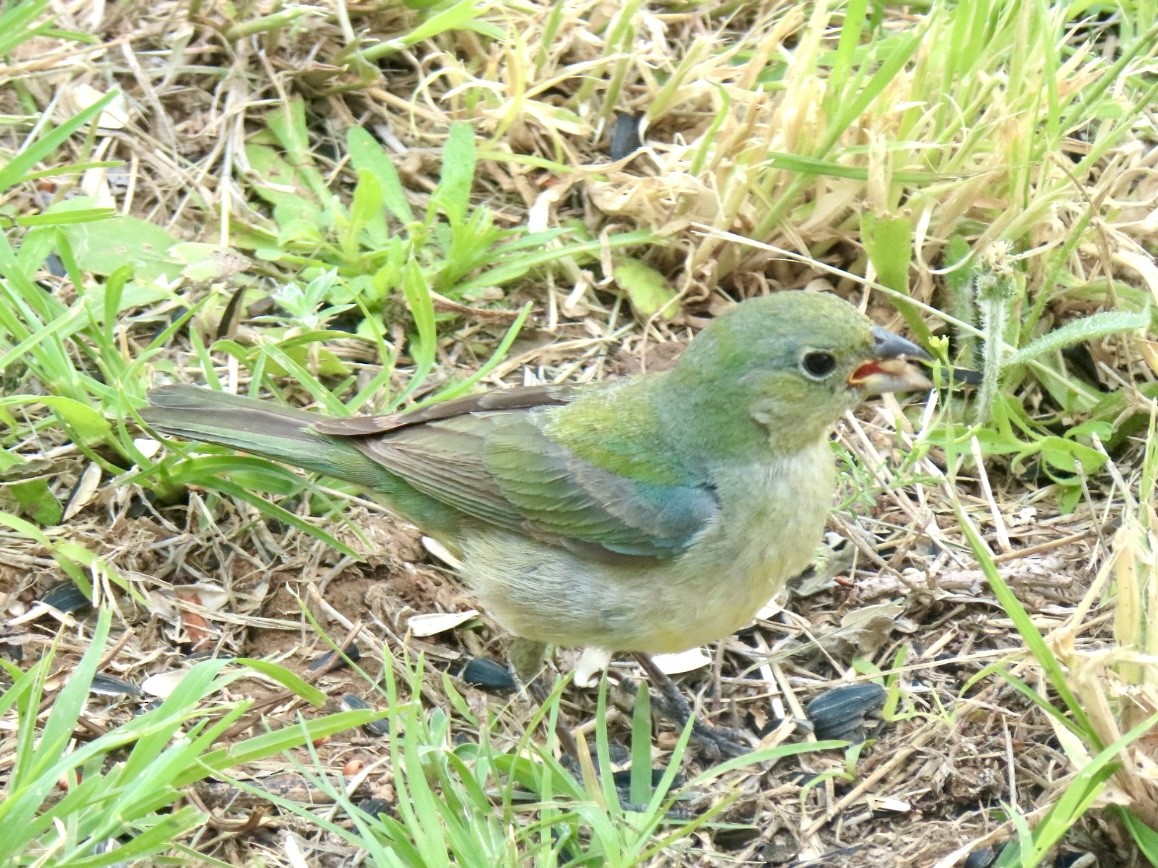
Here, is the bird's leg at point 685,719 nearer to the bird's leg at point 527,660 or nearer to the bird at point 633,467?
the bird at point 633,467

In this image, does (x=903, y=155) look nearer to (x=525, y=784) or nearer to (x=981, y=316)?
(x=981, y=316)

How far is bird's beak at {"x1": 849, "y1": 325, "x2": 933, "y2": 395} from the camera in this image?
12.3ft

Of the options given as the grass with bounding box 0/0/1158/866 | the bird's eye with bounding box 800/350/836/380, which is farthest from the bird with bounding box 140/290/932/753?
the grass with bounding box 0/0/1158/866

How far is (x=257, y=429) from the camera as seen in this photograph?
4047mm

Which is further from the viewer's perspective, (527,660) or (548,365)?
(548,365)

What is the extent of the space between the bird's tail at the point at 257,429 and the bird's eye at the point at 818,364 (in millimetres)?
1247

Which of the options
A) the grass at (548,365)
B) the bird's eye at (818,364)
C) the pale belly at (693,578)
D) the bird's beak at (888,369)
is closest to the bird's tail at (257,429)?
the grass at (548,365)

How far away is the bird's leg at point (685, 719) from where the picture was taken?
3934 mm

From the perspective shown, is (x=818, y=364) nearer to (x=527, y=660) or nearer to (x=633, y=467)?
(x=633, y=467)

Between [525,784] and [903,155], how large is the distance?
2.47 m

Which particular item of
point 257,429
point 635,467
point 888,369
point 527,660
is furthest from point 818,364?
point 257,429

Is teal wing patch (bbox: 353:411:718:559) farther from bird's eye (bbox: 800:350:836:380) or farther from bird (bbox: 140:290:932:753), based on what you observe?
bird's eye (bbox: 800:350:836:380)

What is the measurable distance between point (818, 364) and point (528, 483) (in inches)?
34.4

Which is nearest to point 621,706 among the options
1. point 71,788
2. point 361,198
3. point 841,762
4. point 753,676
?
point 753,676
